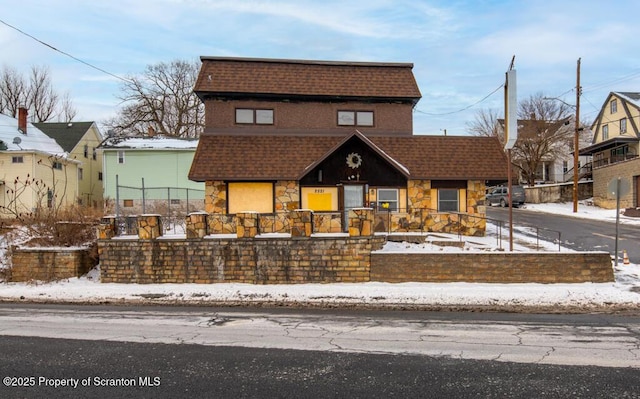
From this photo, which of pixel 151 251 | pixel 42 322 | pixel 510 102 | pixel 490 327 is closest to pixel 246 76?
pixel 151 251

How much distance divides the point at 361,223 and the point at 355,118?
28.7ft

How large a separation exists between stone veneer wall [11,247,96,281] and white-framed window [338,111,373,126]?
1167 cm

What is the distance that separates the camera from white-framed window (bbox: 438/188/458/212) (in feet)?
62.8

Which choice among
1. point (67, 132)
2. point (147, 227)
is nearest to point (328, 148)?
point (147, 227)

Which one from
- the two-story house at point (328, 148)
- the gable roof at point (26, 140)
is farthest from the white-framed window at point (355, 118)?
the gable roof at point (26, 140)

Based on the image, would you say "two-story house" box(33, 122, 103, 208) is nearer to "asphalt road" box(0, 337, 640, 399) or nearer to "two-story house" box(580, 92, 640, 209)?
"asphalt road" box(0, 337, 640, 399)

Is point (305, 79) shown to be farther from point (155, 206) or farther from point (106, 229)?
point (106, 229)

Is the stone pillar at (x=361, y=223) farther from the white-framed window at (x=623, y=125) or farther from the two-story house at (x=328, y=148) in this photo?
the white-framed window at (x=623, y=125)

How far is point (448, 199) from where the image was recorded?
19.2 metres

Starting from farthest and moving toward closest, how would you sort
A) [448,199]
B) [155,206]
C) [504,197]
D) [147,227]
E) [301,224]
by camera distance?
1. [504,197]
2. [155,206]
3. [448,199]
4. [147,227]
5. [301,224]

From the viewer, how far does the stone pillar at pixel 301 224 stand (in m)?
13.0

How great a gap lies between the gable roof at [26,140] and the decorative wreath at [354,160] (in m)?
22.8

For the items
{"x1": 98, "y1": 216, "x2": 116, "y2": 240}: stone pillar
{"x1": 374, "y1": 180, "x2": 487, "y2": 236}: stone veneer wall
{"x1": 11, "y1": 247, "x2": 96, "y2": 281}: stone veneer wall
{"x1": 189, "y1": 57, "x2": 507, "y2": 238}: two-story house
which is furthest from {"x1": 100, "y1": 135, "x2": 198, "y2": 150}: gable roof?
{"x1": 98, "y1": 216, "x2": 116, "y2": 240}: stone pillar

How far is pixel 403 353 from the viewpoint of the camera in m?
6.41
